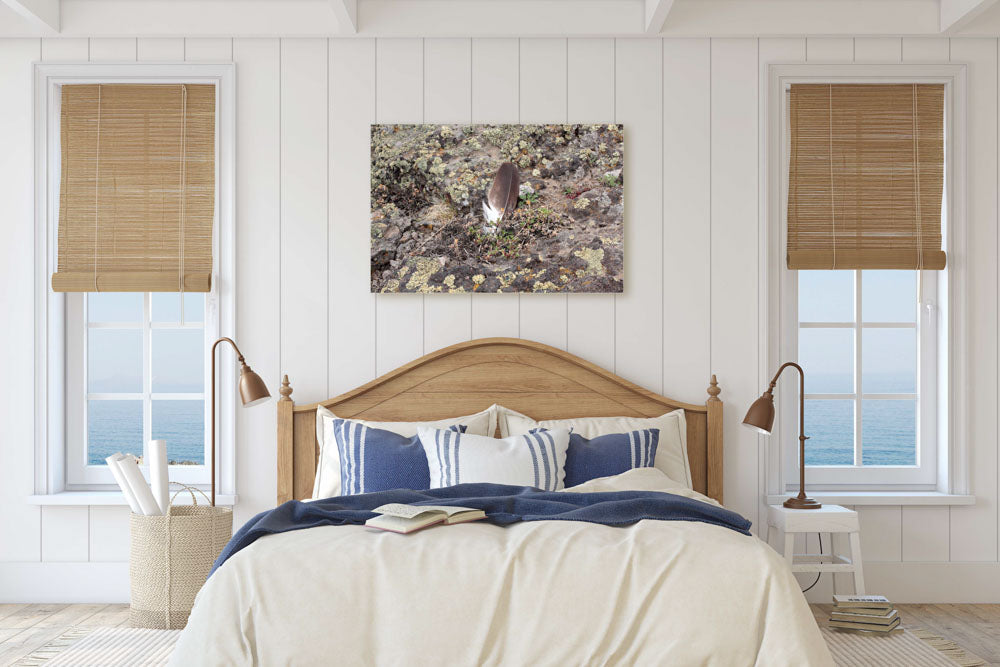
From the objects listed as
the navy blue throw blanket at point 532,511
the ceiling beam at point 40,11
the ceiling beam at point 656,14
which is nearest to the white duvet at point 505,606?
the navy blue throw blanket at point 532,511

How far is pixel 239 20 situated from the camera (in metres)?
3.63

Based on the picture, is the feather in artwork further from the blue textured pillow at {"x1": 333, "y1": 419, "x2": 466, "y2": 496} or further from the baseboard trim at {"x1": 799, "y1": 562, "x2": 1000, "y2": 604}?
the baseboard trim at {"x1": 799, "y1": 562, "x2": 1000, "y2": 604}

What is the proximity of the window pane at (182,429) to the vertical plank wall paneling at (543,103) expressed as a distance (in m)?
1.64

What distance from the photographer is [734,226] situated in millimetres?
3668

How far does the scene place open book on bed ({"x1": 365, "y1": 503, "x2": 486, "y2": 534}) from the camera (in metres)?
2.28

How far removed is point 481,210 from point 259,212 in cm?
105

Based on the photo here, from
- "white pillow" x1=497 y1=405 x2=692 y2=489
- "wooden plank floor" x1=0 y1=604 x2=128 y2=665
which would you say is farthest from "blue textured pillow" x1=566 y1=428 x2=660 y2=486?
"wooden plank floor" x1=0 y1=604 x2=128 y2=665

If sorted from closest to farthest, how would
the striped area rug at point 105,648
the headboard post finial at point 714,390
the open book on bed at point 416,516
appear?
1. the open book on bed at point 416,516
2. the striped area rug at point 105,648
3. the headboard post finial at point 714,390

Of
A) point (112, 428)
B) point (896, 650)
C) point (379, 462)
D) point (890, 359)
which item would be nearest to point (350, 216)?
point (379, 462)

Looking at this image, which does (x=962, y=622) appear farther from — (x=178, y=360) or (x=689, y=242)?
(x=178, y=360)

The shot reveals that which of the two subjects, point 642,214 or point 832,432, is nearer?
point 642,214

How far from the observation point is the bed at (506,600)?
2.01 meters

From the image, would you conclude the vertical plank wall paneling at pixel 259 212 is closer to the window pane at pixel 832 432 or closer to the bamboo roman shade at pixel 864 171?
the bamboo roman shade at pixel 864 171

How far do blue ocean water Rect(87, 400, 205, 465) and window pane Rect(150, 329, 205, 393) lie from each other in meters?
0.09
